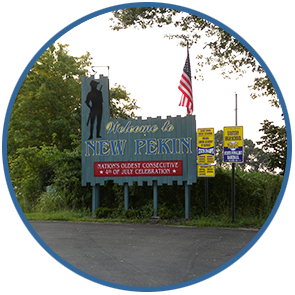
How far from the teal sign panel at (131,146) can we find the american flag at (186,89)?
0.48 metres

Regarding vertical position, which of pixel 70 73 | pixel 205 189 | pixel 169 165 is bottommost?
pixel 205 189

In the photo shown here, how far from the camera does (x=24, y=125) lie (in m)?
18.9

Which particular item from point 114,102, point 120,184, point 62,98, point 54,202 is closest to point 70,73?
point 62,98

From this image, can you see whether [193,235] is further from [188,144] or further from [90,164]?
[90,164]

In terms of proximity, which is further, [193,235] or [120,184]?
[120,184]

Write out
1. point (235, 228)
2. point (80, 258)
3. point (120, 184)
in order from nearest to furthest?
point (80, 258), point (235, 228), point (120, 184)

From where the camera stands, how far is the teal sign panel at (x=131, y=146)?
11125mm

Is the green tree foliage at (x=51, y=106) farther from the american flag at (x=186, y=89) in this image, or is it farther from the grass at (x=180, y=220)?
the american flag at (x=186, y=89)

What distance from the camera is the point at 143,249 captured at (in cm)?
785

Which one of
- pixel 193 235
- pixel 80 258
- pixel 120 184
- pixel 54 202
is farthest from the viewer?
pixel 54 202

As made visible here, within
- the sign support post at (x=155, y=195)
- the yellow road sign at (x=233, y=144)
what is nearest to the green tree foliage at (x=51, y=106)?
the sign support post at (x=155, y=195)

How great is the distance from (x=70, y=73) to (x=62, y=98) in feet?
5.06

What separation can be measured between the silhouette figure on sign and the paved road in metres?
3.30

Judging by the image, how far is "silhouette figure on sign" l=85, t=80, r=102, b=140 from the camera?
11953 mm
